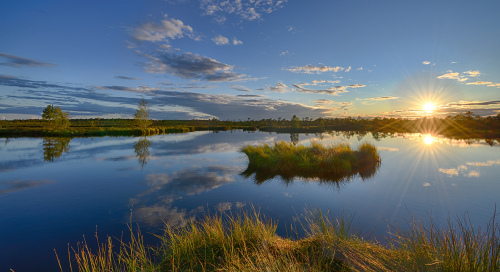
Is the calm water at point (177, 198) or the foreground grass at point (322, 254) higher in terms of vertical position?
the foreground grass at point (322, 254)

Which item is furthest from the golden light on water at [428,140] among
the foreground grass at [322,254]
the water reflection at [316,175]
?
the foreground grass at [322,254]

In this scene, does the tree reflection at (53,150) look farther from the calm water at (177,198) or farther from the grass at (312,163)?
the grass at (312,163)

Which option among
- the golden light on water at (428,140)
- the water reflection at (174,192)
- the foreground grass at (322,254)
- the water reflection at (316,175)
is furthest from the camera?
the golden light on water at (428,140)

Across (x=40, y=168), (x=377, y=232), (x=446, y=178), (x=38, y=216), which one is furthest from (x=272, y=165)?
(x=40, y=168)

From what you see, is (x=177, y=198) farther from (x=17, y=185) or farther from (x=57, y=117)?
(x=57, y=117)

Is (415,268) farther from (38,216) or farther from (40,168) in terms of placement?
(40,168)

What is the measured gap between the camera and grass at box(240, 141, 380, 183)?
13.3 metres

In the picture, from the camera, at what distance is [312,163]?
14.2 meters

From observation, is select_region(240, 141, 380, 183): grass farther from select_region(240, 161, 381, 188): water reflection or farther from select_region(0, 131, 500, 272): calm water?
select_region(0, 131, 500, 272): calm water

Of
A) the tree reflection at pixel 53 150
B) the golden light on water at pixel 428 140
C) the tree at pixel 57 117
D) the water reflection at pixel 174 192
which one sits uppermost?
the tree at pixel 57 117

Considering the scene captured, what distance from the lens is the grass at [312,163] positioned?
→ 13.3 m

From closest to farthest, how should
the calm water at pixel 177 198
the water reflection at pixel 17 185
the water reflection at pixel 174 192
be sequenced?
1. the calm water at pixel 177 198
2. the water reflection at pixel 174 192
3. the water reflection at pixel 17 185

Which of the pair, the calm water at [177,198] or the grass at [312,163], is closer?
the calm water at [177,198]

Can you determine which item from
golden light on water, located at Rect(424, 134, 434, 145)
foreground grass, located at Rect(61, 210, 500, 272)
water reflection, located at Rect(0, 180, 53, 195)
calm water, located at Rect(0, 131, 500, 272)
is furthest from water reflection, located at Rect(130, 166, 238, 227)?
golden light on water, located at Rect(424, 134, 434, 145)
